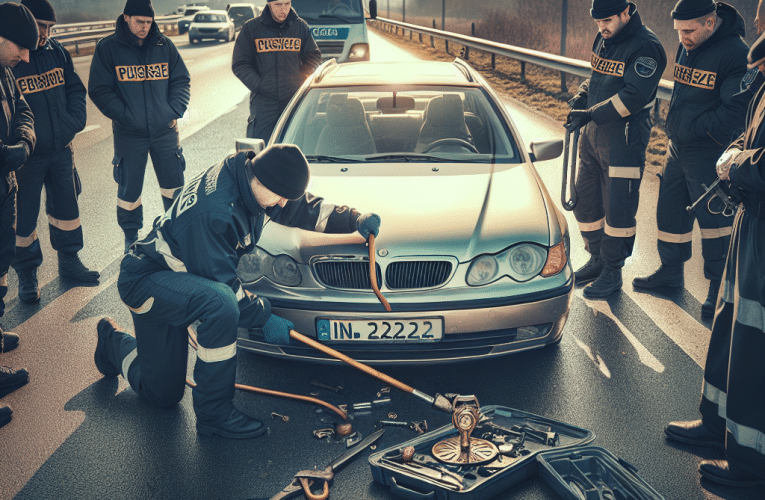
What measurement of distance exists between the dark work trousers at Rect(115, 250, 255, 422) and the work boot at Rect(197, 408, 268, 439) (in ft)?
0.11

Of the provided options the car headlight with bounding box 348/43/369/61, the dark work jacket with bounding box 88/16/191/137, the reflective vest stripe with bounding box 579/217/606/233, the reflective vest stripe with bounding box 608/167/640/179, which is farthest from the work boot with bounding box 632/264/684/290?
the car headlight with bounding box 348/43/369/61

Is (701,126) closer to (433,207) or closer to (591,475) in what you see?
(433,207)

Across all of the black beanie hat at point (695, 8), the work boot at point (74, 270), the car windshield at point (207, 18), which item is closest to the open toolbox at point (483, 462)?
the black beanie hat at point (695, 8)

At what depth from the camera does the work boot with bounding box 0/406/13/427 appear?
340 centimetres

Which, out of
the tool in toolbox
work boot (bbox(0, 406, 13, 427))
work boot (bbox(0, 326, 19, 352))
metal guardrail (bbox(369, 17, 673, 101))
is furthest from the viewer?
metal guardrail (bbox(369, 17, 673, 101))

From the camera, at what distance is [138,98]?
18.9ft

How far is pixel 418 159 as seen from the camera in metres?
4.60

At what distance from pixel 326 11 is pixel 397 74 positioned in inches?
402

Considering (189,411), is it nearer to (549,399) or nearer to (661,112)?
(549,399)

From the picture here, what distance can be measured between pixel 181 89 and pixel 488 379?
3749 millimetres

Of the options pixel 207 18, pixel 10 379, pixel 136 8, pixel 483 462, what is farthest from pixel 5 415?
pixel 207 18

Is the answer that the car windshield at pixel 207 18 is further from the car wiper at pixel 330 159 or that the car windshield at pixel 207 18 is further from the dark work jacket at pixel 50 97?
the car wiper at pixel 330 159

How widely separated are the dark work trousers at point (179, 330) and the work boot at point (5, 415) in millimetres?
647

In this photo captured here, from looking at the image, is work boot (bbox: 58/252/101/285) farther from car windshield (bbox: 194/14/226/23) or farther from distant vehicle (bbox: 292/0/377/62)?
car windshield (bbox: 194/14/226/23)
